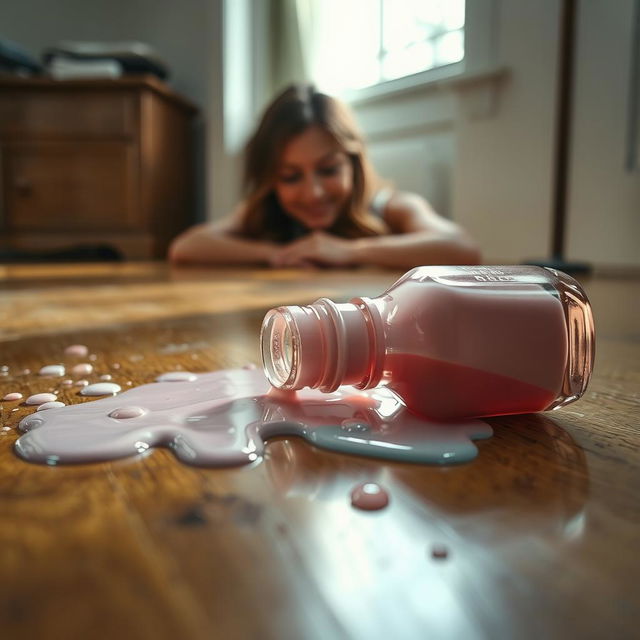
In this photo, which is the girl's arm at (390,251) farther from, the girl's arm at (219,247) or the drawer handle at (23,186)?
the drawer handle at (23,186)

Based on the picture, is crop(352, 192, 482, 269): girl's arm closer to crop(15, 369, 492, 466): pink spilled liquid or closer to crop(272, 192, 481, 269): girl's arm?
crop(272, 192, 481, 269): girl's arm

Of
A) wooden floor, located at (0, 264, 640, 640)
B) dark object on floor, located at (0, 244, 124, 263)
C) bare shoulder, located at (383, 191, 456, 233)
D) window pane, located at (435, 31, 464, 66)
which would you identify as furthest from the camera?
window pane, located at (435, 31, 464, 66)

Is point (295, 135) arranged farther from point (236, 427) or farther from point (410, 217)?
point (236, 427)

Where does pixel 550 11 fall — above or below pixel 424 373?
above

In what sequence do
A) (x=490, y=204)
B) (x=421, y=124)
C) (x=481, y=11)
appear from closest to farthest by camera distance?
(x=481, y=11) → (x=490, y=204) → (x=421, y=124)

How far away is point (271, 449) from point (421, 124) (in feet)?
8.08

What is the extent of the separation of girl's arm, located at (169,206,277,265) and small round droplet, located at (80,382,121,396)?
1.62 meters

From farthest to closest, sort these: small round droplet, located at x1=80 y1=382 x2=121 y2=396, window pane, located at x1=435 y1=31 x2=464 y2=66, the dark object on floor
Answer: window pane, located at x1=435 y1=31 x2=464 y2=66
the dark object on floor
small round droplet, located at x1=80 y1=382 x2=121 y2=396

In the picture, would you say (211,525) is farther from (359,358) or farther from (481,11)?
(481,11)

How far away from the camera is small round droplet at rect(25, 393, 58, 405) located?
38 cm

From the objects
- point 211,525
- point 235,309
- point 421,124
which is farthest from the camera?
point 421,124

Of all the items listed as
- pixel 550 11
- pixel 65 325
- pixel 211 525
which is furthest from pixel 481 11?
pixel 211 525

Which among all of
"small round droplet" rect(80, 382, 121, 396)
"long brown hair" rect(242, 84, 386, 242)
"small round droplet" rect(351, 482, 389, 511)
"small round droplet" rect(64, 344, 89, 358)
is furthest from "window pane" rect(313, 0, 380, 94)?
"small round droplet" rect(351, 482, 389, 511)

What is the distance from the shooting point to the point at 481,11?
215 cm
